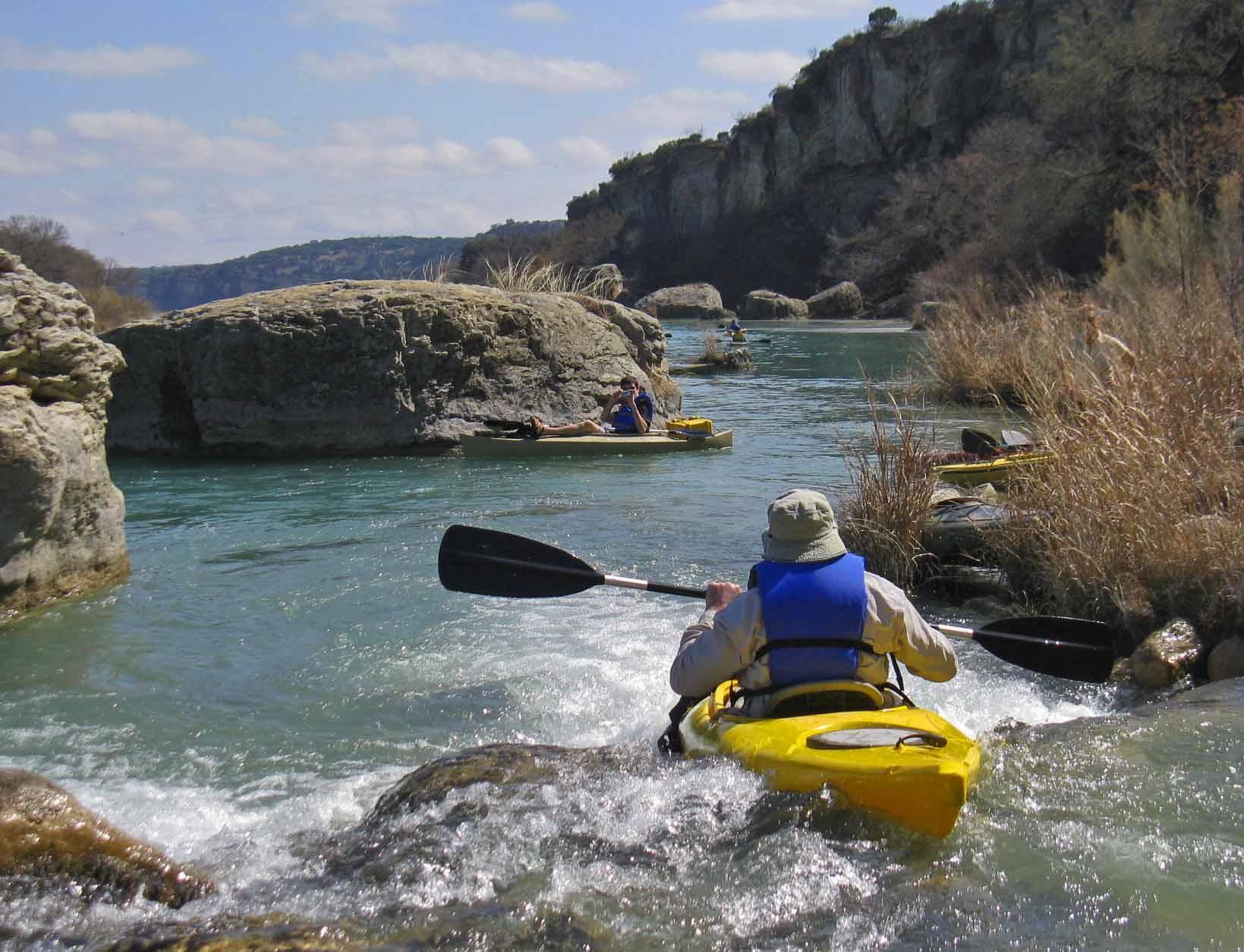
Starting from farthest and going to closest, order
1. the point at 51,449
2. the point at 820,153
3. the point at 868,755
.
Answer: the point at 820,153
the point at 51,449
the point at 868,755

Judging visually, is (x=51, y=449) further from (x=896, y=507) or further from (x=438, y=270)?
(x=438, y=270)

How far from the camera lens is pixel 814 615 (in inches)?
167

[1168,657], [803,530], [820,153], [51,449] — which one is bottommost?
[1168,657]

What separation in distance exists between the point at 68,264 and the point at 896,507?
135ft

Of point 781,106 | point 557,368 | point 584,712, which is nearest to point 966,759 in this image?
point 584,712

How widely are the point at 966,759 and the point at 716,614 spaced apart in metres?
1.03

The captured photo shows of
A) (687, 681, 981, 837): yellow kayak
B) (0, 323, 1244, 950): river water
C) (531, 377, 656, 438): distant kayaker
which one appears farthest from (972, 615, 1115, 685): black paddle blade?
(531, 377, 656, 438): distant kayaker

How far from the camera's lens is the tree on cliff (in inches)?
1452

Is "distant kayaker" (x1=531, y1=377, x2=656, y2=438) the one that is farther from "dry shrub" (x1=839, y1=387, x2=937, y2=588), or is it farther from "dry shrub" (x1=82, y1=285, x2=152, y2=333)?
"dry shrub" (x1=82, y1=285, x2=152, y2=333)

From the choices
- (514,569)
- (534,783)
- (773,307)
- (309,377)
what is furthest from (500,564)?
(773,307)

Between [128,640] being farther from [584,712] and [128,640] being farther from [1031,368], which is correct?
[1031,368]

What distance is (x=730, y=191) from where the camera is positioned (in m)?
84.2

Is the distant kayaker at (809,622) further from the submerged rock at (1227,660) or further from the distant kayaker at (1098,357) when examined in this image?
the distant kayaker at (1098,357)

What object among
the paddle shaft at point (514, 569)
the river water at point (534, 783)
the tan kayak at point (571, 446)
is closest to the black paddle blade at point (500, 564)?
the paddle shaft at point (514, 569)
